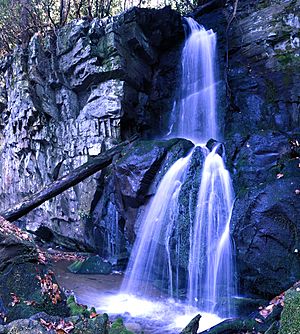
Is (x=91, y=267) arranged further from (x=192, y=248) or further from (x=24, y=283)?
(x=24, y=283)

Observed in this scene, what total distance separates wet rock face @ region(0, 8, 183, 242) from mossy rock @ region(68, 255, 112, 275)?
1.93 metres

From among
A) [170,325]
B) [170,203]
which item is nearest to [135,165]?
[170,203]

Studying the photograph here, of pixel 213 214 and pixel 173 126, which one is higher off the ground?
pixel 173 126

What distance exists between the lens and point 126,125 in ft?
38.6

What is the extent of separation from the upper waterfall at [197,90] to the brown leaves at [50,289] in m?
8.35

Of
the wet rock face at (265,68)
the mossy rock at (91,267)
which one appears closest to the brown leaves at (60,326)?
the mossy rock at (91,267)

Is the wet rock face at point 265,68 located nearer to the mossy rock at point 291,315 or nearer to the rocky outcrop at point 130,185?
the rocky outcrop at point 130,185

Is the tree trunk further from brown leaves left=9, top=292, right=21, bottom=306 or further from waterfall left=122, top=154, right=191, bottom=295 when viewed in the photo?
brown leaves left=9, top=292, right=21, bottom=306

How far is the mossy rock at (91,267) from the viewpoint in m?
9.32

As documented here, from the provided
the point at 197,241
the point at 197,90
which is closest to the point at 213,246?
the point at 197,241

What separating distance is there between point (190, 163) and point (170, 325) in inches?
157

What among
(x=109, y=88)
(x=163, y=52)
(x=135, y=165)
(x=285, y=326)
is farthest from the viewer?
(x=163, y=52)

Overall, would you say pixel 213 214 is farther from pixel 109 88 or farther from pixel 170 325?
pixel 109 88

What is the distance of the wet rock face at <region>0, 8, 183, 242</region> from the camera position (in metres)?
11.4
